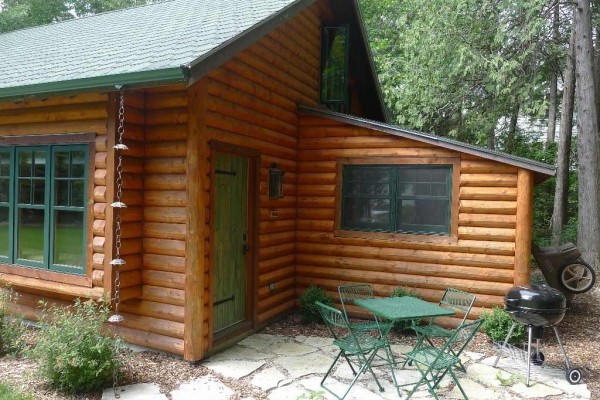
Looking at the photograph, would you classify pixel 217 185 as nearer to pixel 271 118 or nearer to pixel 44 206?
pixel 271 118

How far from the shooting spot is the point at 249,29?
4.73 meters

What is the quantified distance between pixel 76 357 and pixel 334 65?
20.9 ft

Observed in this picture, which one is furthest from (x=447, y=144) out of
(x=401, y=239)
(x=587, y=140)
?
(x=587, y=140)

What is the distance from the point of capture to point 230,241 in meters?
5.55

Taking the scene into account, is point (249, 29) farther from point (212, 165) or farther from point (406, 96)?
point (406, 96)

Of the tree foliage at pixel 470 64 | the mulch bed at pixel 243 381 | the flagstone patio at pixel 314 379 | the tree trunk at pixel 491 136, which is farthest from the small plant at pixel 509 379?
the tree trunk at pixel 491 136

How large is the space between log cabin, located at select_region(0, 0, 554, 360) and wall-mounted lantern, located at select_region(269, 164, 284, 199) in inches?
1.1

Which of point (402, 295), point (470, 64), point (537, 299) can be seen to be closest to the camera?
point (537, 299)

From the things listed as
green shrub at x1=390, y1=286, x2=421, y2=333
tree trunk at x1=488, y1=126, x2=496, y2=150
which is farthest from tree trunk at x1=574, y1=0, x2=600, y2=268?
green shrub at x1=390, y1=286, x2=421, y2=333

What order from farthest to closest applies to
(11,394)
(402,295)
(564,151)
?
(564,151), (402,295), (11,394)

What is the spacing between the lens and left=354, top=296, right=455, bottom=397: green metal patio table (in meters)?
4.07

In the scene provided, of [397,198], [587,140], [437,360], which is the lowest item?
[437,360]

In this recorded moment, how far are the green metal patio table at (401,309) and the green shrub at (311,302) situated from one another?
1.68m

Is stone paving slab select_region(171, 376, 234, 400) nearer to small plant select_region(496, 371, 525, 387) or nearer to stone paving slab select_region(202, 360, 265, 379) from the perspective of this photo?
stone paving slab select_region(202, 360, 265, 379)
